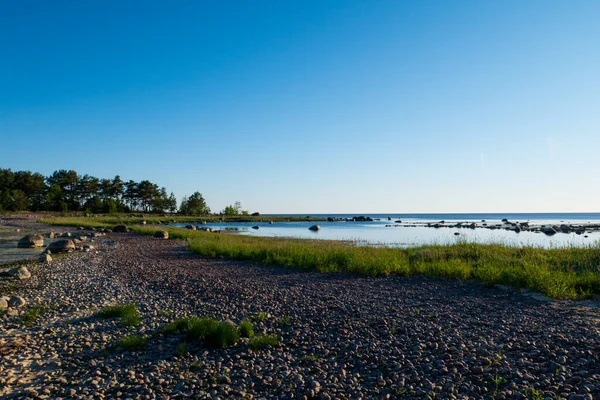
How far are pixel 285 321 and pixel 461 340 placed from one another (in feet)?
14.5

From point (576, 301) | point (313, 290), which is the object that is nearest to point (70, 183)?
point (313, 290)

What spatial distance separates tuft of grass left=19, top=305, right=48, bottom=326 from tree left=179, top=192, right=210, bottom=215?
116643 millimetres

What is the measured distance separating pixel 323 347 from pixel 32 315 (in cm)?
889

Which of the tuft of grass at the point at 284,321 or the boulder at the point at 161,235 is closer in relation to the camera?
the tuft of grass at the point at 284,321

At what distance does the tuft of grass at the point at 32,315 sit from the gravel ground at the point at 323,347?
17 cm

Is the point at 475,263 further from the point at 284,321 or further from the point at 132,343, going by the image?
the point at 132,343

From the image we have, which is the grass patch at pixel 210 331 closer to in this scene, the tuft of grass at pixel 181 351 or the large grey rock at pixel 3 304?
the tuft of grass at pixel 181 351

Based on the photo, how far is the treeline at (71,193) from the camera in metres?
103

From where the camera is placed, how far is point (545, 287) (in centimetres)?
1260

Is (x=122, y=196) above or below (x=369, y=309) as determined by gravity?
above

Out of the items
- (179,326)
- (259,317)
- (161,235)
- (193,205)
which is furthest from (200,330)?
(193,205)

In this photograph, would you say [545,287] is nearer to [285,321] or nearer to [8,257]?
[285,321]

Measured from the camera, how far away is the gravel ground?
6172 millimetres

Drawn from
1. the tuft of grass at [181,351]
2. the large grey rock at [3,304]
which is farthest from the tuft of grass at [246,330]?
the large grey rock at [3,304]
